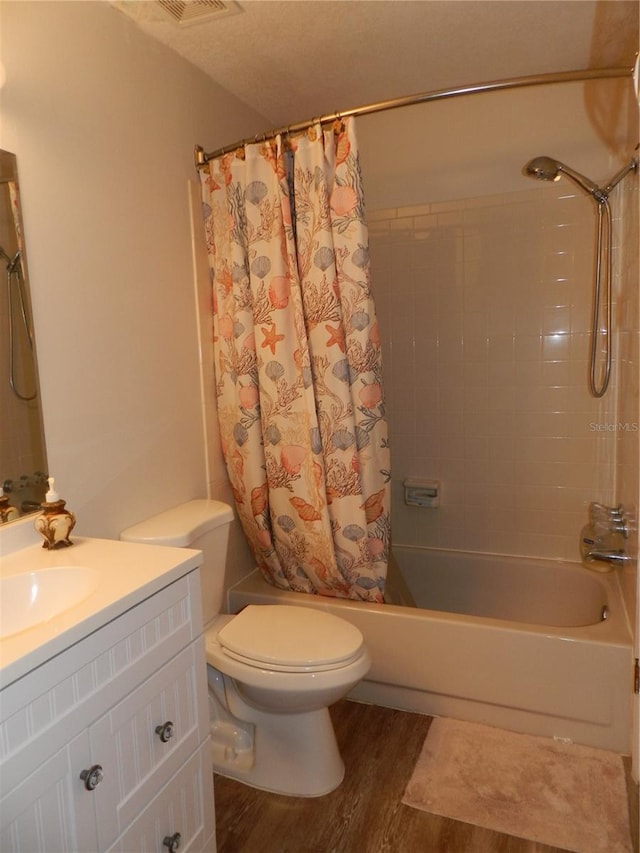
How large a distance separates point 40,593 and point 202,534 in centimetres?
63

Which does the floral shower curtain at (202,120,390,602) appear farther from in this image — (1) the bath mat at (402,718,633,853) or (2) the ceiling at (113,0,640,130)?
(1) the bath mat at (402,718,633,853)

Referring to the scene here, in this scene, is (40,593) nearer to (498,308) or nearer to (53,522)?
(53,522)

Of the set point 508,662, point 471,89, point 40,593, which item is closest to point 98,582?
point 40,593

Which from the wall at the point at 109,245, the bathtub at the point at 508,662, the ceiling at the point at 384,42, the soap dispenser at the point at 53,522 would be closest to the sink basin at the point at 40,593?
the soap dispenser at the point at 53,522

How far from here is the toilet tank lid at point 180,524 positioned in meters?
1.74

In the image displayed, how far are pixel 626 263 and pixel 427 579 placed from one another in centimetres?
167

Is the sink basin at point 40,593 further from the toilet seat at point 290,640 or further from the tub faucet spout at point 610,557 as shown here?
the tub faucet spout at point 610,557

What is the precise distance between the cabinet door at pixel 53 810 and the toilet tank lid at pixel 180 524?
0.76m

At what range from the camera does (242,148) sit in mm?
2055

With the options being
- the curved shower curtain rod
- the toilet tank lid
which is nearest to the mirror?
the toilet tank lid

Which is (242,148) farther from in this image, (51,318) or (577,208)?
(577,208)

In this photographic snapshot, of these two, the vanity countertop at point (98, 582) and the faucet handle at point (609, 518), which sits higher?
the vanity countertop at point (98, 582)

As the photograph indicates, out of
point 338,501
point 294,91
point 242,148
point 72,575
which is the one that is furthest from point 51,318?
point 294,91

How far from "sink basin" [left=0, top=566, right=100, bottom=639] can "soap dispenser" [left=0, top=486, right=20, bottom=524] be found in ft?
0.72
